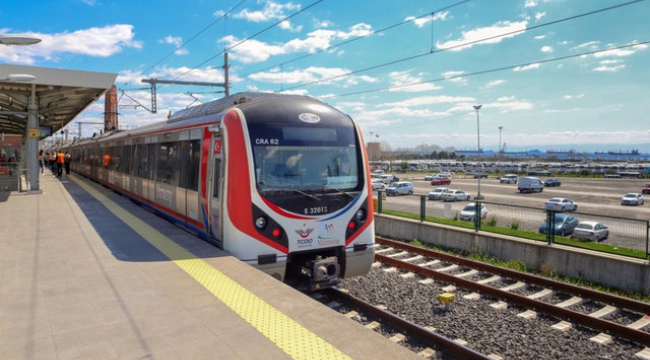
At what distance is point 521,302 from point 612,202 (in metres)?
36.3

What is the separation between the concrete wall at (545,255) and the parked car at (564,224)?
0.43 m

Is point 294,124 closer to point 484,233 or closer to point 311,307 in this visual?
point 311,307

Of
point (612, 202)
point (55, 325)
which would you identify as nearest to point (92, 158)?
point (55, 325)

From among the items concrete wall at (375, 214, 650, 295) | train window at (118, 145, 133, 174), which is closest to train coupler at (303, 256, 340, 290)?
concrete wall at (375, 214, 650, 295)

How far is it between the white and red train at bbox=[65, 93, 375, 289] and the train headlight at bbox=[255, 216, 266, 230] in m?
0.02

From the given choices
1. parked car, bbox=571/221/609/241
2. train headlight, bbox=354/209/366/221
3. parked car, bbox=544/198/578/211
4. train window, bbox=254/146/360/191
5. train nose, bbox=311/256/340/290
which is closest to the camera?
train window, bbox=254/146/360/191

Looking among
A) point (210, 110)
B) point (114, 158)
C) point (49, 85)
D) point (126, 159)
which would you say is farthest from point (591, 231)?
point (49, 85)

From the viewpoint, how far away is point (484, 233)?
482 inches

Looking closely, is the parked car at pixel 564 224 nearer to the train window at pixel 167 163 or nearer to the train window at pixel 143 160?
the train window at pixel 167 163

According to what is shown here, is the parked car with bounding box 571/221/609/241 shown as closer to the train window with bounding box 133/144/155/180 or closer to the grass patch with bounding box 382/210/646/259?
the grass patch with bounding box 382/210/646/259

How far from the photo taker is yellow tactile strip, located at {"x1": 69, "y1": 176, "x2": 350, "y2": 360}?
3826mm

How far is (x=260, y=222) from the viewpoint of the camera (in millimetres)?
6621

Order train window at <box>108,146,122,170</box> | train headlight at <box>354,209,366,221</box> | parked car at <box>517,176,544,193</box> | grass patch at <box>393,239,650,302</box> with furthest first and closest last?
parked car at <box>517,176,544,193</box> < train window at <box>108,146,122,170</box> < grass patch at <box>393,239,650,302</box> < train headlight at <box>354,209,366,221</box>

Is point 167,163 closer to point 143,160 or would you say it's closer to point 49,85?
point 143,160
